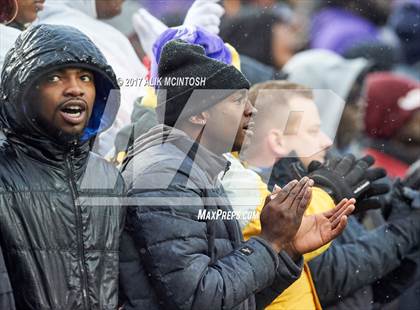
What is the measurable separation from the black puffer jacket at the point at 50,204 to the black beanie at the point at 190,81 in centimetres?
38

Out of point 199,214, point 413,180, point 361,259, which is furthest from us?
point 413,180

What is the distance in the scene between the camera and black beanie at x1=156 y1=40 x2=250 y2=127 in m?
4.02

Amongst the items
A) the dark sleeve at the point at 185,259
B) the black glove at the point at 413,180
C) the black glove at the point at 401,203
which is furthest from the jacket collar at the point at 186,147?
the black glove at the point at 413,180

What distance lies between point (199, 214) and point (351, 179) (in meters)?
1.12

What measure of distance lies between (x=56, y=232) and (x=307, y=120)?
5.58 feet

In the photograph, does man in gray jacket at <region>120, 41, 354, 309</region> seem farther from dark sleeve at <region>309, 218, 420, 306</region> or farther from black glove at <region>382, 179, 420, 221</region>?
black glove at <region>382, 179, 420, 221</region>

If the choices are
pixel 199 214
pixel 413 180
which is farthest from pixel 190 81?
pixel 413 180

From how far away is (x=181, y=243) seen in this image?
12.1ft

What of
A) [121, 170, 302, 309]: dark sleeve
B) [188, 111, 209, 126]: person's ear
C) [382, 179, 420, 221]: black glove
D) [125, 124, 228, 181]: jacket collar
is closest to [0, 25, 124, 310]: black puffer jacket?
[121, 170, 302, 309]: dark sleeve

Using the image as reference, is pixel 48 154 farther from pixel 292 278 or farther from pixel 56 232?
pixel 292 278

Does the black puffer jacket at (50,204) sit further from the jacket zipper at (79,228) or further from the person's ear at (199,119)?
the person's ear at (199,119)

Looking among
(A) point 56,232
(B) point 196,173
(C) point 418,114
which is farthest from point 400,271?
(A) point 56,232

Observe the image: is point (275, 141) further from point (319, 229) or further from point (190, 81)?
point (190, 81)

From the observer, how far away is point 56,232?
3.58 metres
